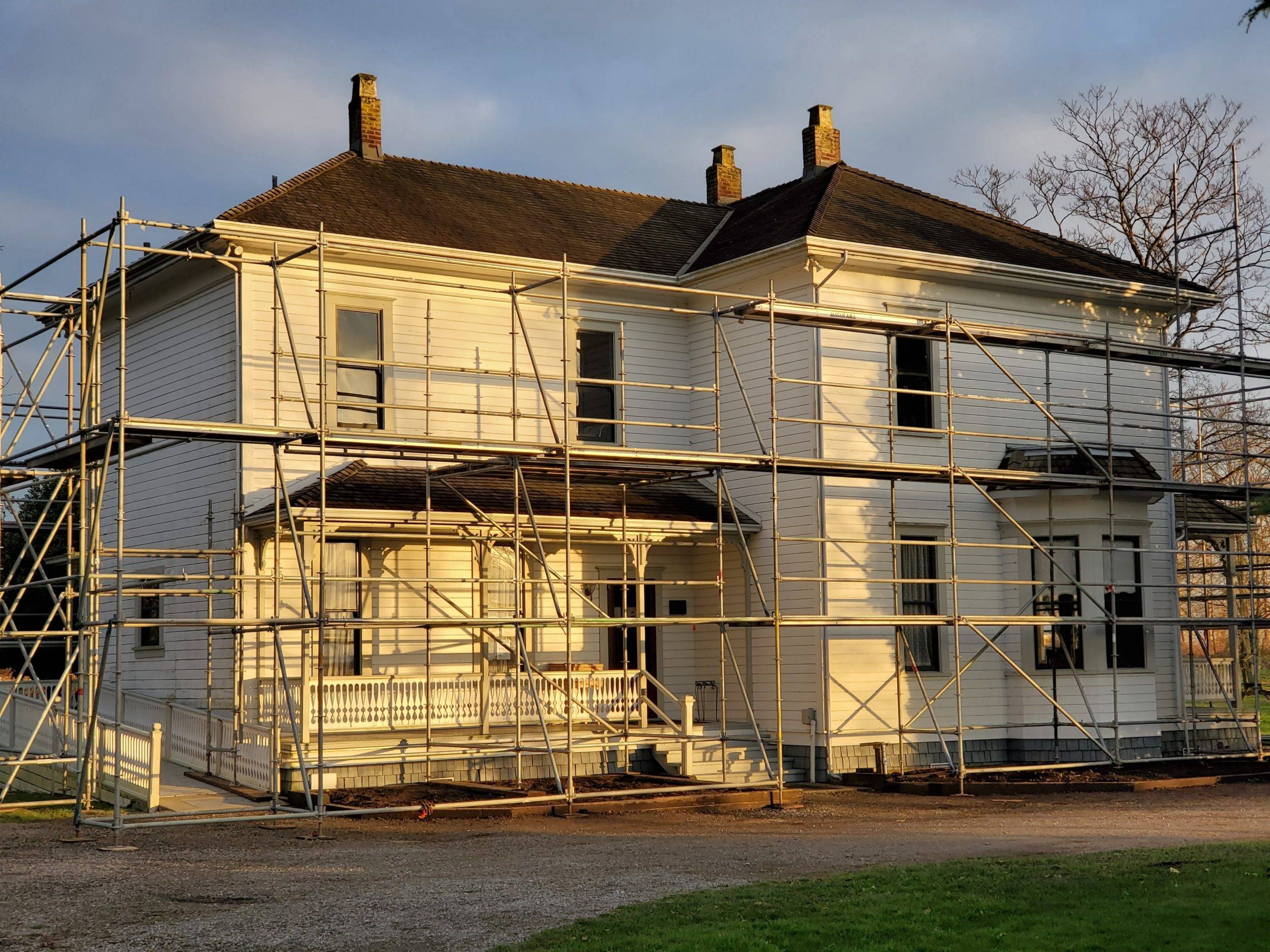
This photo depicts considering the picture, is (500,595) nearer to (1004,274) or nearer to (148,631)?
(148,631)

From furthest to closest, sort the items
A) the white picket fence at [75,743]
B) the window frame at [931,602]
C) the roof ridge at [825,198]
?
the roof ridge at [825,198], the window frame at [931,602], the white picket fence at [75,743]

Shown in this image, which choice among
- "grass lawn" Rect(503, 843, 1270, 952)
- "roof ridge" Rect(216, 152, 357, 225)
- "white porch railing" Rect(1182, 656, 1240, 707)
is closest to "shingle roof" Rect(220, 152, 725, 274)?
"roof ridge" Rect(216, 152, 357, 225)

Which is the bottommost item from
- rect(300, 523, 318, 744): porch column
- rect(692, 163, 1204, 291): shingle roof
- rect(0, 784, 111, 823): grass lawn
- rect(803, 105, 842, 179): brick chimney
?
rect(0, 784, 111, 823): grass lawn

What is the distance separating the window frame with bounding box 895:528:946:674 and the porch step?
107 inches

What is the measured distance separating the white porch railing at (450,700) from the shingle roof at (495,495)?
7.62 ft

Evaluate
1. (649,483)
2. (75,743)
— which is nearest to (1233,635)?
(649,483)

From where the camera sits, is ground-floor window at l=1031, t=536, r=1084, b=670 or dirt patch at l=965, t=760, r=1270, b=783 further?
ground-floor window at l=1031, t=536, r=1084, b=670

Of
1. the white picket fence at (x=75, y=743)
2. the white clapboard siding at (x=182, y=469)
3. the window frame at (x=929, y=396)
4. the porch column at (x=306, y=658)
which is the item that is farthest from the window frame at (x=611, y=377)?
the white picket fence at (x=75, y=743)

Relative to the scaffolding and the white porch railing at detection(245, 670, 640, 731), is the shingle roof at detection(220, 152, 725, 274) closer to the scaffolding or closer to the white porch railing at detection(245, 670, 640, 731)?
the scaffolding

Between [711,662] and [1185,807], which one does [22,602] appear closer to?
[711,662]

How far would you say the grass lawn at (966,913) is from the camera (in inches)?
380

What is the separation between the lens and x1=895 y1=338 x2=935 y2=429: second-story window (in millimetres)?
24062

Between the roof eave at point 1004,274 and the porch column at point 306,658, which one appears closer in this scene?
the porch column at point 306,658

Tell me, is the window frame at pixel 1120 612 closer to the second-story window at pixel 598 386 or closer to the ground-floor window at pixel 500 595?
the second-story window at pixel 598 386
